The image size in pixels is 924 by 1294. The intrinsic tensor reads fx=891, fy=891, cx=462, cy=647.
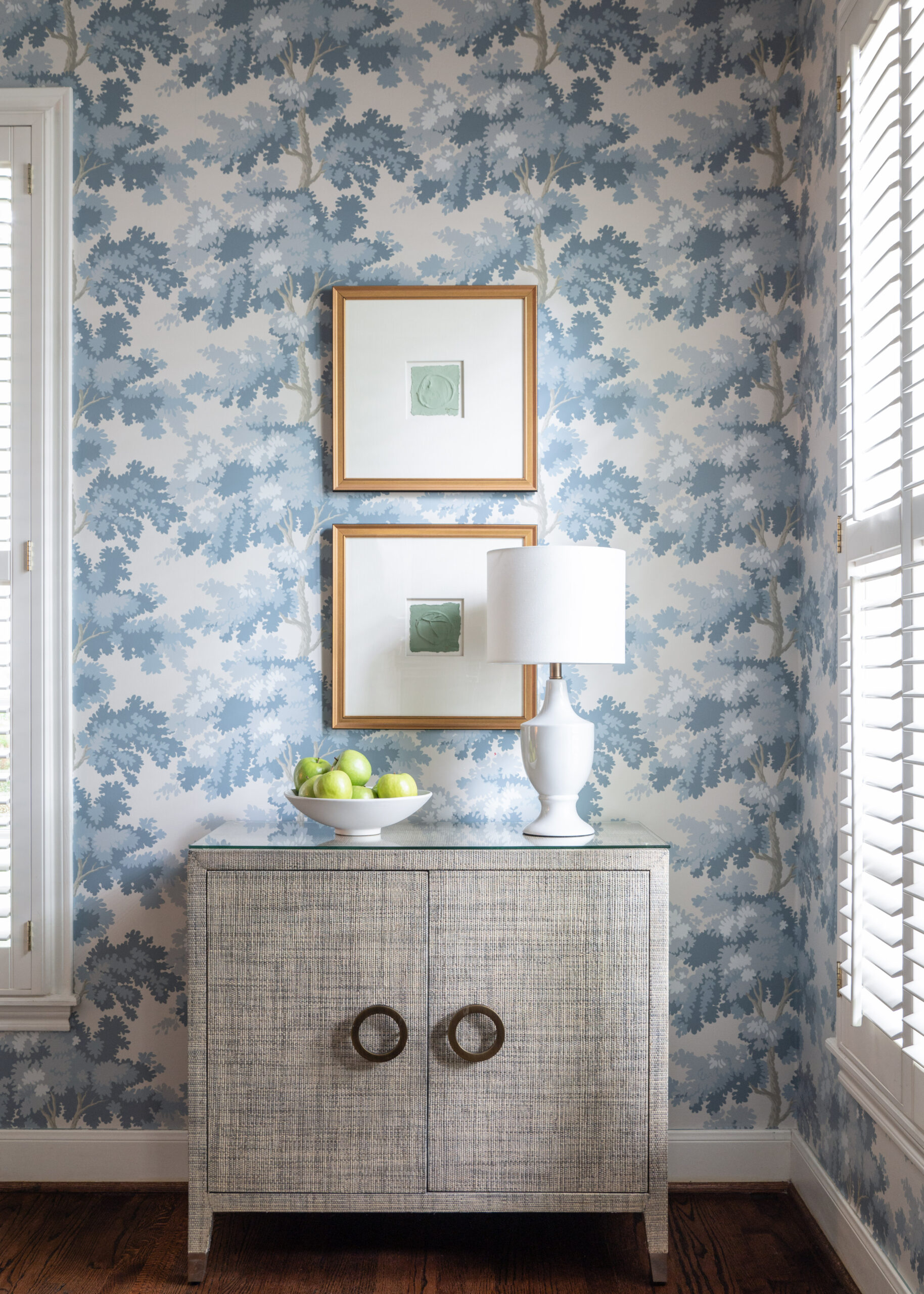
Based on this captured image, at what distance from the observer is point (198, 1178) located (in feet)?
5.63

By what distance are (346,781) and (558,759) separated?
0.43 m

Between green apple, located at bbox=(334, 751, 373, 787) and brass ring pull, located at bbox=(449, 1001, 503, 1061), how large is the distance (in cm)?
48

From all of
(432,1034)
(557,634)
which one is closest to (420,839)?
(432,1034)

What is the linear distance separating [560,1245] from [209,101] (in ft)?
8.68

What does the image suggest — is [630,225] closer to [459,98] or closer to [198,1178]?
[459,98]

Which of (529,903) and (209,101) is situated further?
(209,101)

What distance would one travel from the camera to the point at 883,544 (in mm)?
1572

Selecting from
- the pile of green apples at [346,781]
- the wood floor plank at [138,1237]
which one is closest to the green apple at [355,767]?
the pile of green apples at [346,781]

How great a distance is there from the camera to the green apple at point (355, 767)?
1.81 m

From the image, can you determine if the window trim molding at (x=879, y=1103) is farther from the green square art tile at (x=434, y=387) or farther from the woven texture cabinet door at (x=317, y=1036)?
the green square art tile at (x=434, y=387)

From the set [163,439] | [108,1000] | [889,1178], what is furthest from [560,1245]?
[163,439]

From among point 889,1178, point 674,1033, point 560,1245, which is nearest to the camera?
A: point 889,1178

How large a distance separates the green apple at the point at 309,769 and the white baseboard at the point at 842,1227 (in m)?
1.33

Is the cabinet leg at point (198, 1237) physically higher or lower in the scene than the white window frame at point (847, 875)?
lower
